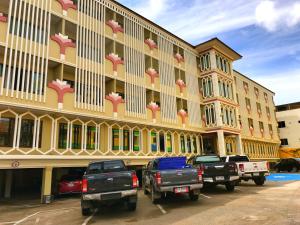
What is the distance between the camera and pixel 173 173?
10.4m

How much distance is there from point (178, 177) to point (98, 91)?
981 cm

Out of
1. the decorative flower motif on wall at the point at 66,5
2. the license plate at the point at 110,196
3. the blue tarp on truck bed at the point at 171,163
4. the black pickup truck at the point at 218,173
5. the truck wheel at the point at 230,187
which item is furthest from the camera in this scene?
the decorative flower motif on wall at the point at 66,5

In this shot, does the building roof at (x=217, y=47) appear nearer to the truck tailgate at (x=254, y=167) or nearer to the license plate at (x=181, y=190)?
the truck tailgate at (x=254, y=167)

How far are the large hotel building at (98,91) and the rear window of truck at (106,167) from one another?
5150 millimetres

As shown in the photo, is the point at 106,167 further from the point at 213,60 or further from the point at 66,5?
the point at 213,60

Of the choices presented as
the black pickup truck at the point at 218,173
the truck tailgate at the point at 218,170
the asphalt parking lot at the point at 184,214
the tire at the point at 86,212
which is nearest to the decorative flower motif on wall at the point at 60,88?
the asphalt parking lot at the point at 184,214

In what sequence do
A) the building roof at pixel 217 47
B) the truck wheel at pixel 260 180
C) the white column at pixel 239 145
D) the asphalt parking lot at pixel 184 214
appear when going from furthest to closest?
the white column at pixel 239 145 < the building roof at pixel 217 47 < the truck wheel at pixel 260 180 < the asphalt parking lot at pixel 184 214

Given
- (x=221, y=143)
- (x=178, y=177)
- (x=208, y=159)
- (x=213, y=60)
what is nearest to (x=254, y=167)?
(x=208, y=159)

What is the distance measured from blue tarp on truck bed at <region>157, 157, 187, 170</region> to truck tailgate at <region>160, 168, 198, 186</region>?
153 cm

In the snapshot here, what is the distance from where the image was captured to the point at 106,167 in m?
10.5

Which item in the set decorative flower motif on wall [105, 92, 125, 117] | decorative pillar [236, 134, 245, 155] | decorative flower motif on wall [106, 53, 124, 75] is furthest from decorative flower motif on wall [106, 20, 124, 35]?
decorative pillar [236, 134, 245, 155]

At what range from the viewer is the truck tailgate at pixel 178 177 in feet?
33.7

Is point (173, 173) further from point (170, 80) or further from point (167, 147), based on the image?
point (170, 80)

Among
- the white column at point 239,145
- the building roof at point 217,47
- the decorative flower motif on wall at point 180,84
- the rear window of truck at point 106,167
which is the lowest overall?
the rear window of truck at point 106,167
